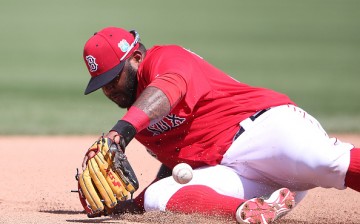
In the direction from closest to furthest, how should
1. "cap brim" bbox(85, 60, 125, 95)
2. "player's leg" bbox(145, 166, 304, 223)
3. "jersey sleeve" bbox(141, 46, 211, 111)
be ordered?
1. "jersey sleeve" bbox(141, 46, 211, 111)
2. "player's leg" bbox(145, 166, 304, 223)
3. "cap brim" bbox(85, 60, 125, 95)

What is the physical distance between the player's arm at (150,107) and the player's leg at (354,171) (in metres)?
0.94

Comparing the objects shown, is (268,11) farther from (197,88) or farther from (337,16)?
(197,88)

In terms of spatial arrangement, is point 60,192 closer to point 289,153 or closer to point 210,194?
point 210,194

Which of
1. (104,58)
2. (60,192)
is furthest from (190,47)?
(104,58)

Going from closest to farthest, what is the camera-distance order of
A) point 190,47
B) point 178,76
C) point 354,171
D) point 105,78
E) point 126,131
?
point 126,131 < point 178,76 < point 354,171 < point 105,78 < point 190,47

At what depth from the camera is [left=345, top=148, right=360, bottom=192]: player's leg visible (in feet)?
13.2

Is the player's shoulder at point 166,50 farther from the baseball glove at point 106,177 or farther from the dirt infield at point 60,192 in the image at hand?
the dirt infield at point 60,192

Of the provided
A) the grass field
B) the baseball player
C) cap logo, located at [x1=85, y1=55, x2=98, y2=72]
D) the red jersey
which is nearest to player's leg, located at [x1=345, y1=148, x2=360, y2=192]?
the baseball player

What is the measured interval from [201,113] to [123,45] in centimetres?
55

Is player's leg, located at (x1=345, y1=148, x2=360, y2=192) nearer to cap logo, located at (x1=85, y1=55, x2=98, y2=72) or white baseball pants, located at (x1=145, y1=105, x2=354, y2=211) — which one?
white baseball pants, located at (x1=145, y1=105, x2=354, y2=211)

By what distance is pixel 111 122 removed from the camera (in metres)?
9.80

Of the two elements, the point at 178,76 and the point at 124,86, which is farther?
the point at 124,86

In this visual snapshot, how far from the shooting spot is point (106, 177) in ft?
12.5

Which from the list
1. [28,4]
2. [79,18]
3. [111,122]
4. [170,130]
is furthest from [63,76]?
[170,130]
